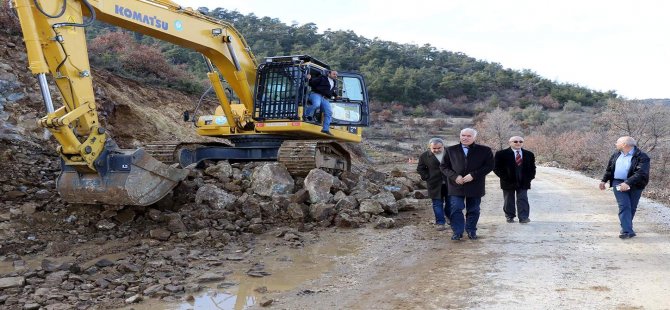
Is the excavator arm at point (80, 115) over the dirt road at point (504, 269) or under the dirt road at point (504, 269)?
over

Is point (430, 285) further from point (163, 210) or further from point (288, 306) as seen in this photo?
point (163, 210)

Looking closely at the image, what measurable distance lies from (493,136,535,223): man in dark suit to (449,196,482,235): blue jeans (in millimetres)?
→ 1471

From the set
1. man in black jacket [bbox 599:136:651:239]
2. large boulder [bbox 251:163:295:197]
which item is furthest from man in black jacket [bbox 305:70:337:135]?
man in black jacket [bbox 599:136:651:239]

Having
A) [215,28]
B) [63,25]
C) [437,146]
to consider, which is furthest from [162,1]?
[437,146]

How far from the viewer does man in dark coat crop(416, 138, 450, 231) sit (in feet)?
26.3

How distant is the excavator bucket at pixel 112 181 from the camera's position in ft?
23.2

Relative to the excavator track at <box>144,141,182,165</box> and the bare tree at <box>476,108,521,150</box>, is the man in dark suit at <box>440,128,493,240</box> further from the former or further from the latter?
the bare tree at <box>476,108,521,150</box>

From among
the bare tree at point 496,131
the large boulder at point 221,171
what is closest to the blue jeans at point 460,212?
the large boulder at point 221,171

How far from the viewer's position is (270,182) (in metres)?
9.26

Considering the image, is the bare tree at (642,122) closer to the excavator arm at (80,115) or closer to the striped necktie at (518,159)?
the striped necktie at (518,159)

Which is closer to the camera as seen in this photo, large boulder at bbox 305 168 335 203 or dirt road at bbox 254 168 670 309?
dirt road at bbox 254 168 670 309

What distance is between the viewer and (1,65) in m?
11.9

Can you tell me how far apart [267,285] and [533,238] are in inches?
145

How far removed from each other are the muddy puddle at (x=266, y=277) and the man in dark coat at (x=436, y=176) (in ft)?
5.00
